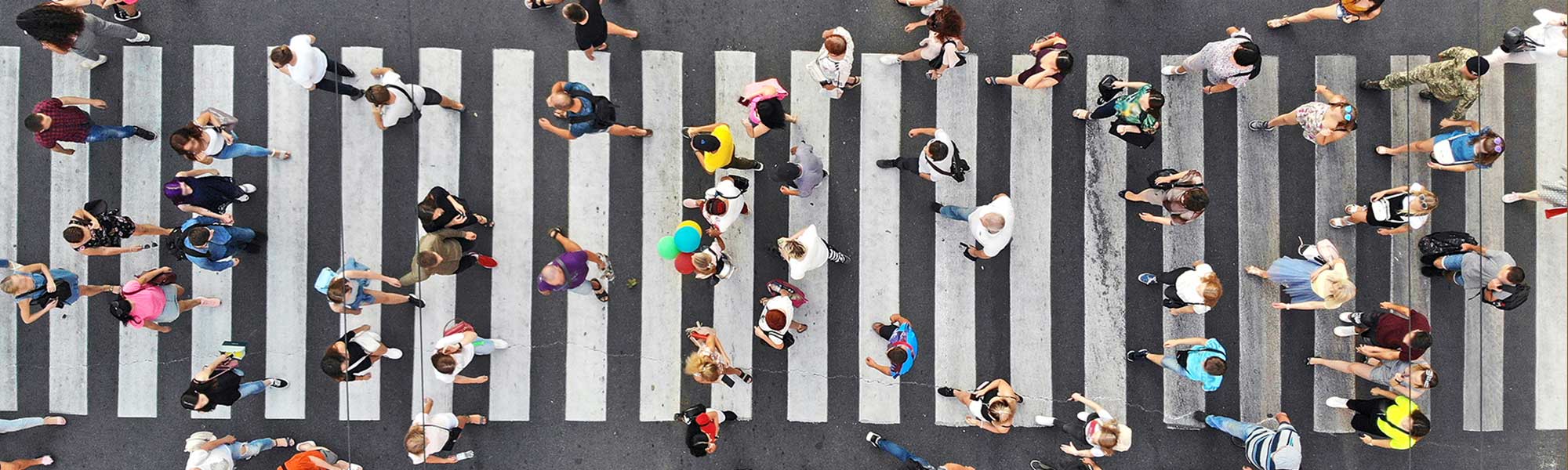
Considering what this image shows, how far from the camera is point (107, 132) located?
7.22 metres

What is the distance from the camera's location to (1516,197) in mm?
7629

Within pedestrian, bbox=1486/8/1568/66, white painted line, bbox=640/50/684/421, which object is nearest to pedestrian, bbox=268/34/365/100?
white painted line, bbox=640/50/684/421

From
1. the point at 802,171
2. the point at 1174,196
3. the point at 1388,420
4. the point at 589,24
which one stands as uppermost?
the point at 589,24

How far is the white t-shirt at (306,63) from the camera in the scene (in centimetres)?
665

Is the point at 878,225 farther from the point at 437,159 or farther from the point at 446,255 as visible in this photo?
the point at 437,159

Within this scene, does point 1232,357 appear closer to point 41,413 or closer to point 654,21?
point 654,21

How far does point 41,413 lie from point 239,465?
207 cm

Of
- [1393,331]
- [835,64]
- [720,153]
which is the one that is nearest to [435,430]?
[720,153]

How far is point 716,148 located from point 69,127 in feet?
20.1

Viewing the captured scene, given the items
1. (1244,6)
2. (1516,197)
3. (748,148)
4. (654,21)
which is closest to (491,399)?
(748,148)

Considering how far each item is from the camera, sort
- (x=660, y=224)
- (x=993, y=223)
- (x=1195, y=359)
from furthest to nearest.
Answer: (x=660, y=224) → (x=1195, y=359) → (x=993, y=223)

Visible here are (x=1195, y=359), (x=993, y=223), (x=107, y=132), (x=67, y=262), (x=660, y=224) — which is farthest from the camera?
(x=660, y=224)

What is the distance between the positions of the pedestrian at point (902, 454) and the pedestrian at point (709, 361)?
4.71ft

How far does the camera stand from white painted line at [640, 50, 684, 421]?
7676 millimetres
